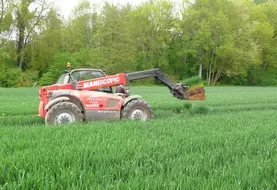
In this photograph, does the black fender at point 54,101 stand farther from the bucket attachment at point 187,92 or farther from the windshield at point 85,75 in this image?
the bucket attachment at point 187,92

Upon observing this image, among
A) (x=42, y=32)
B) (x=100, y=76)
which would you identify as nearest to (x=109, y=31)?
(x=42, y=32)

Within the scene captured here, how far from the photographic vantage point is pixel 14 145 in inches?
185

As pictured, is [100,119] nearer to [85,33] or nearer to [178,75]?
[85,33]

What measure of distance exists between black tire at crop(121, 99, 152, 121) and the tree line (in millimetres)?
33560

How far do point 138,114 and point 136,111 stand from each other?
0.12 m

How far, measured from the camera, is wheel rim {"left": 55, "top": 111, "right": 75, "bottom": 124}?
25.7 feet

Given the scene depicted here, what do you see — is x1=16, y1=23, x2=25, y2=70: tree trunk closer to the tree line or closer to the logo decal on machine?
the tree line

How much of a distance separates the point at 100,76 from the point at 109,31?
127 ft

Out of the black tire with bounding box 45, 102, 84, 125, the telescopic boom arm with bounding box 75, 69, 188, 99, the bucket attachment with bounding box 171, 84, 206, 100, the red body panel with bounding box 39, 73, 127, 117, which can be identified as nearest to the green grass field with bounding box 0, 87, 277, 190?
the black tire with bounding box 45, 102, 84, 125

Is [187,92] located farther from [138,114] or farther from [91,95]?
[91,95]

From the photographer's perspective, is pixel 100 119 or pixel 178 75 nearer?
pixel 100 119

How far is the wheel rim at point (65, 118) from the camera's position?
784cm

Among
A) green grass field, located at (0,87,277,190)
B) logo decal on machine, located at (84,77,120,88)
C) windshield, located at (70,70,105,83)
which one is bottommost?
green grass field, located at (0,87,277,190)

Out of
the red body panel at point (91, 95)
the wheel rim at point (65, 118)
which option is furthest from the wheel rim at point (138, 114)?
the wheel rim at point (65, 118)
